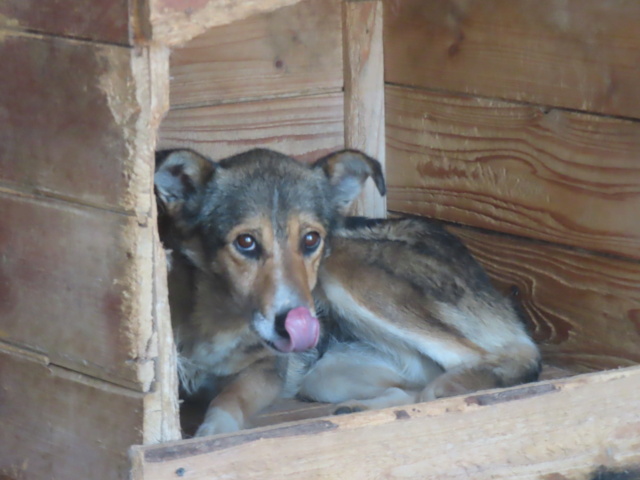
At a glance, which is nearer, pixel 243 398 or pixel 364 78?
pixel 243 398

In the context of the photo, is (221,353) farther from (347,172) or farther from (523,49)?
(523,49)

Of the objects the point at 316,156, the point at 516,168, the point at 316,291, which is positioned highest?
the point at 316,156

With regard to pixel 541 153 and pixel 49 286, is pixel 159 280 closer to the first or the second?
pixel 49 286

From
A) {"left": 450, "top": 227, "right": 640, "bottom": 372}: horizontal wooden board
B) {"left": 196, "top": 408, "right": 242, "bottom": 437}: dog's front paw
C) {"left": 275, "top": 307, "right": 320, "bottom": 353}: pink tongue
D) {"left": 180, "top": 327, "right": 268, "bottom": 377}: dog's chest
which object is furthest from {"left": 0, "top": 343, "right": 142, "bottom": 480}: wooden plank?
{"left": 450, "top": 227, "right": 640, "bottom": 372}: horizontal wooden board

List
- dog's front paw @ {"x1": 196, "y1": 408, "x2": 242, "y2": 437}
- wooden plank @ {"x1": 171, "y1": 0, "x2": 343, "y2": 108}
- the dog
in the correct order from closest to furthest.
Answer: dog's front paw @ {"x1": 196, "y1": 408, "x2": 242, "y2": 437} → the dog → wooden plank @ {"x1": 171, "y1": 0, "x2": 343, "y2": 108}

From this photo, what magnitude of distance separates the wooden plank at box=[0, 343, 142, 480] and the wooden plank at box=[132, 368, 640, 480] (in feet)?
0.72

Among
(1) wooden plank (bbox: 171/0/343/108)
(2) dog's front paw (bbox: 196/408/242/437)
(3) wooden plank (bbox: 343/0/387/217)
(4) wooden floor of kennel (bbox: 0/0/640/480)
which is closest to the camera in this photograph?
(4) wooden floor of kennel (bbox: 0/0/640/480)

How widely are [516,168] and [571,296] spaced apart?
1.67 feet

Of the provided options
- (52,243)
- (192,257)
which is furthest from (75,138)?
(192,257)

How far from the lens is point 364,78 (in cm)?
367

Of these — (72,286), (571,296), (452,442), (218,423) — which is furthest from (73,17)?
(571,296)

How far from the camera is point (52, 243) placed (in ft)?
7.66

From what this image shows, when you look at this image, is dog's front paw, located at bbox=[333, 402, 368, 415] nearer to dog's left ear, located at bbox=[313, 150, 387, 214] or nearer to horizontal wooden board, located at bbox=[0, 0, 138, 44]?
dog's left ear, located at bbox=[313, 150, 387, 214]

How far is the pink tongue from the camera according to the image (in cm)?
270
